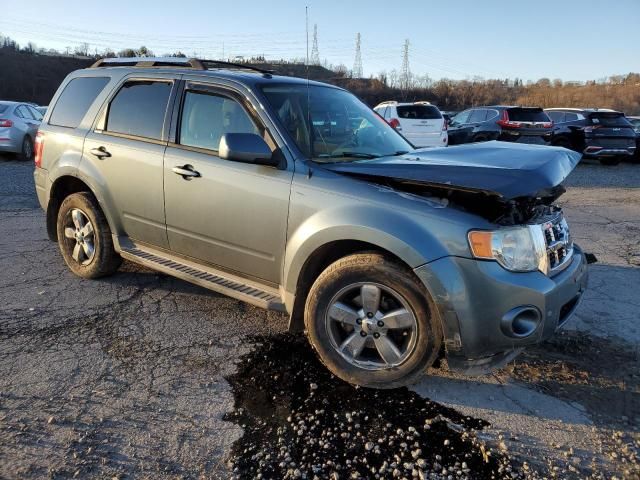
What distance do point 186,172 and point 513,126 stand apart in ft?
43.9

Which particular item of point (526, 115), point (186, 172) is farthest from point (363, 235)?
point (526, 115)

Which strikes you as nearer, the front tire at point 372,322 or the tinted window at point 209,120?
the front tire at point 372,322

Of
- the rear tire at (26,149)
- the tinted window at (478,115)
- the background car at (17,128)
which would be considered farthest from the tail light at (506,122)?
the rear tire at (26,149)

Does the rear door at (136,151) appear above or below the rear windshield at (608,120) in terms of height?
below

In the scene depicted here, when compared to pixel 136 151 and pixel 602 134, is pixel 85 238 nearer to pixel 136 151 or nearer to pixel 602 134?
pixel 136 151

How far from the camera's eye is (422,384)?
316 centimetres

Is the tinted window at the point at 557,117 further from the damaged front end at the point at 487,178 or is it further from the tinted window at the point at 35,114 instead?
the tinted window at the point at 35,114

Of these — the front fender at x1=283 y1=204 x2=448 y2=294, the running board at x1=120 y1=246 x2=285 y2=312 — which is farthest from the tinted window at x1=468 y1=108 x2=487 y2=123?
the front fender at x1=283 y1=204 x2=448 y2=294

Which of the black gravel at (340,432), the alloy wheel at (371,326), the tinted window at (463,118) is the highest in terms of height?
the tinted window at (463,118)

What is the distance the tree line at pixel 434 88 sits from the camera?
158 ft

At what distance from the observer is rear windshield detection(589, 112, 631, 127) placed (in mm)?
15273

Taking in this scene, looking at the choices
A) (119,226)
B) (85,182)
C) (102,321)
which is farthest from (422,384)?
(85,182)

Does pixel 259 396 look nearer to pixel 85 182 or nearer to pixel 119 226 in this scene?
pixel 119 226

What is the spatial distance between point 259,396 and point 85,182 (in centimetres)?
273
